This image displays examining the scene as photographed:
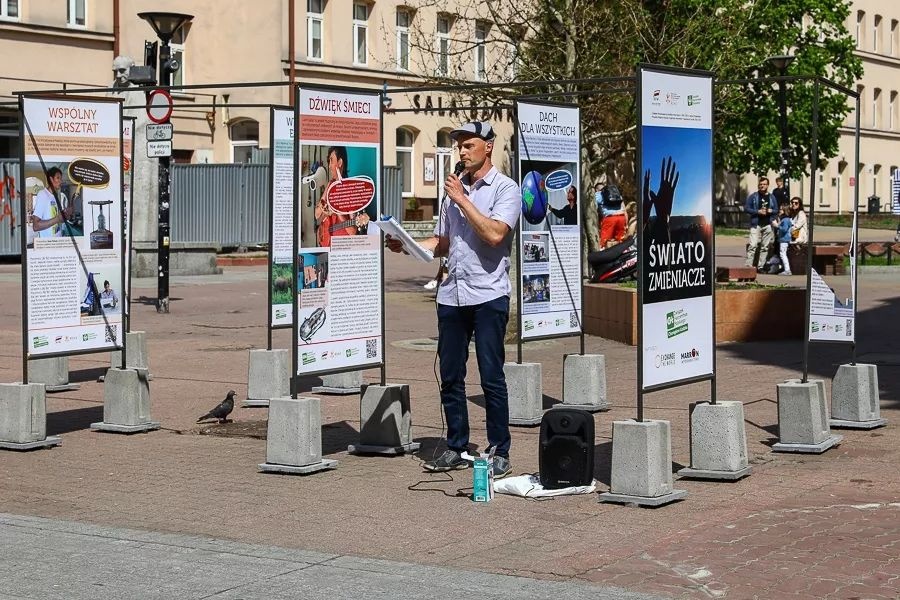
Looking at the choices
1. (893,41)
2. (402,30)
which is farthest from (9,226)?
(893,41)

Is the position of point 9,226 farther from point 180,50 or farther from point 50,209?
point 50,209

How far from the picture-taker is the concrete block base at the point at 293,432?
9422 millimetres

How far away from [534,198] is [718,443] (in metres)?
3.42

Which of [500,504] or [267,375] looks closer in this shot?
[500,504]

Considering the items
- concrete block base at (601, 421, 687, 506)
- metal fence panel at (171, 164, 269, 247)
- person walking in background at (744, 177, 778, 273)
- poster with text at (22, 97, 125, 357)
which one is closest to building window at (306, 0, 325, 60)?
metal fence panel at (171, 164, 269, 247)

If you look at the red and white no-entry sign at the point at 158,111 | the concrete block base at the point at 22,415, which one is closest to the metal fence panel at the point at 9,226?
the red and white no-entry sign at the point at 158,111

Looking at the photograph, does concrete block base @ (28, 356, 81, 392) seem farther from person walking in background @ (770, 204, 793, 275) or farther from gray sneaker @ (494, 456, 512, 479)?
person walking in background @ (770, 204, 793, 275)

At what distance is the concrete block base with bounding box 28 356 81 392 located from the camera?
13695 millimetres

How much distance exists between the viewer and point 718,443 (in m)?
9.13

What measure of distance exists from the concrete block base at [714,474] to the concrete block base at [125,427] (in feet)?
13.1

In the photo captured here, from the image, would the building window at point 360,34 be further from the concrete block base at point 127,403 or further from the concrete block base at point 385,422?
the concrete block base at point 385,422

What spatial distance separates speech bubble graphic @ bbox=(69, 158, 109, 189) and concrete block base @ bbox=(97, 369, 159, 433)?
4.34ft

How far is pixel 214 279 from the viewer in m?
29.8

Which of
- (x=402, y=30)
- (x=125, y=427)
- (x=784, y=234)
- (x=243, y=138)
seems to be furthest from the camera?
(x=402, y=30)
